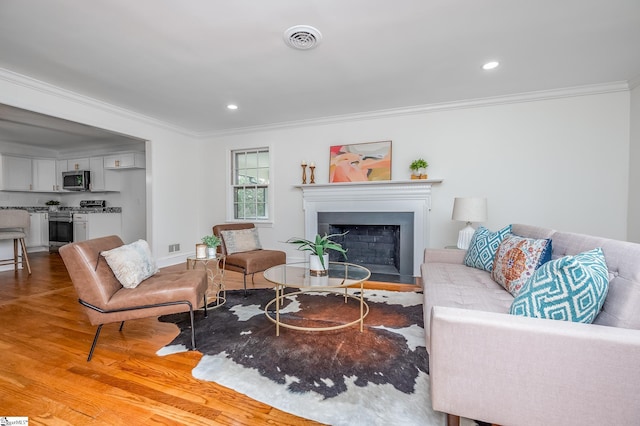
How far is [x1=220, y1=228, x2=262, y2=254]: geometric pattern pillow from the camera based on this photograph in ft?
11.5

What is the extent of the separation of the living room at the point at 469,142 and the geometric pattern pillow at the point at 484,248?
1305mm

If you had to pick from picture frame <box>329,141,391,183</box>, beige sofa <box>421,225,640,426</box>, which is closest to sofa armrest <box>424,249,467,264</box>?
picture frame <box>329,141,391,183</box>

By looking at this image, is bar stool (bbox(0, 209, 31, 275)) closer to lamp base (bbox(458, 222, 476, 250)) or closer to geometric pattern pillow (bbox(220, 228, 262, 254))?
geometric pattern pillow (bbox(220, 228, 262, 254))

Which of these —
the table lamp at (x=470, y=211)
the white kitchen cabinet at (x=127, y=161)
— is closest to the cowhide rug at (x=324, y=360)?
the table lamp at (x=470, y=211)

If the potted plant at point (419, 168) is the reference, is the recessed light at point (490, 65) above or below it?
above

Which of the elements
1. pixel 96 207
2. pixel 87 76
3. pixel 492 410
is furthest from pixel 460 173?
pixel 96 207

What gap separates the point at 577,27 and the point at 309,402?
128 inches

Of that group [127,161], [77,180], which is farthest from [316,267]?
[77,180]

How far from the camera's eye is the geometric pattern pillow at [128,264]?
1976 millimetres

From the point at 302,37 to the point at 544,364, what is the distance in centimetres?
254

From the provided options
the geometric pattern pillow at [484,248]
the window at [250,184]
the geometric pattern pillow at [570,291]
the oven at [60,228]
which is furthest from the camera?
the oven at [60,228]

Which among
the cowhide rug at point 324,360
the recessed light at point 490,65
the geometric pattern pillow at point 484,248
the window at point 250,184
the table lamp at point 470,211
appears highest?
the recessed light at point 490,65

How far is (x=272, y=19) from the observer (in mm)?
2109

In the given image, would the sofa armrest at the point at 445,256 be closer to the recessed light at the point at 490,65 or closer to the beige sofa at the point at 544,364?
the beige sofa at the point at 544,364
